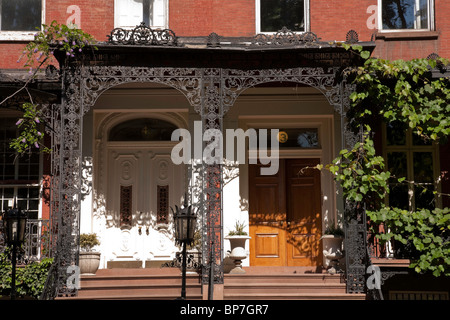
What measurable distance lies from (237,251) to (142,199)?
7.97ft

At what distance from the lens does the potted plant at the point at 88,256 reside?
42.4 ft

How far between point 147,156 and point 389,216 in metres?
5.17

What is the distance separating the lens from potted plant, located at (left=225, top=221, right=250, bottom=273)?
13406 millimetres

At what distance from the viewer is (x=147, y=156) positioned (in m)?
14.8

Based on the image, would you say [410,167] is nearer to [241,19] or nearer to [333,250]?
[333,250]

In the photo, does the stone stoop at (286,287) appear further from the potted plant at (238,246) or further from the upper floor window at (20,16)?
the upper floor window at (20,16)

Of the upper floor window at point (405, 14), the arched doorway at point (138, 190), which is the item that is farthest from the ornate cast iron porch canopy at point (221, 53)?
the arched doorway at point (138, 190)

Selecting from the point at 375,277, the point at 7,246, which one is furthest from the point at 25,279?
the point at 375,277

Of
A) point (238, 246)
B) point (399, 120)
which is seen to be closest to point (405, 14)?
point (399, 120)

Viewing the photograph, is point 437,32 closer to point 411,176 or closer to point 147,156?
point 411,176

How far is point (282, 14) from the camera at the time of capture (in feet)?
47.5

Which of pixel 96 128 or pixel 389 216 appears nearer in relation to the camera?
pixel 389 216

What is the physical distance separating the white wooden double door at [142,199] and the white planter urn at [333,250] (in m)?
3.08

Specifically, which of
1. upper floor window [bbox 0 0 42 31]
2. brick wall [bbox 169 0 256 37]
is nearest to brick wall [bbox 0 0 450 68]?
brick wall [bbox 169 0 256 37]
